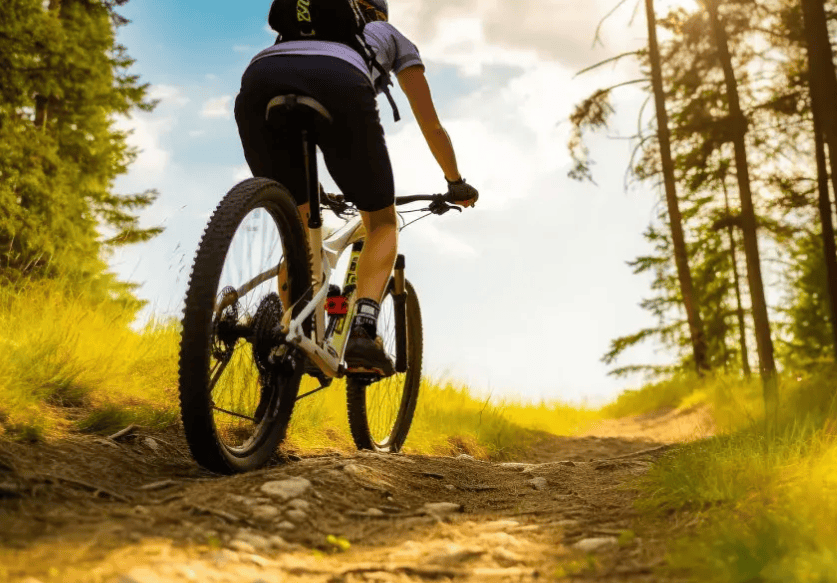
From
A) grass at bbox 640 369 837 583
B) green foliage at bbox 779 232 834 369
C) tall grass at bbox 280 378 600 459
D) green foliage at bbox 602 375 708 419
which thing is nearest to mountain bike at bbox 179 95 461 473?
tall grass at bbox 280 378 600 459

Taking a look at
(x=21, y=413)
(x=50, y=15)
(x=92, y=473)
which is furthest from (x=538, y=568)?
(x=50, y=15)

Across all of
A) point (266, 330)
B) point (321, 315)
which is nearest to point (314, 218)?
point (321, 315)

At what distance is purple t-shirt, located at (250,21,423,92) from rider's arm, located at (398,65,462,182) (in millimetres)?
52

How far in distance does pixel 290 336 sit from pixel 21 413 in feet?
4.32

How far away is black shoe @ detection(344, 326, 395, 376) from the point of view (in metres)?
3.47

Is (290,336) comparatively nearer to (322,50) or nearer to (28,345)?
(322,50)

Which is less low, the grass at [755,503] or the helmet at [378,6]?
the helmet at [378,6]

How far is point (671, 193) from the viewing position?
1518 cm

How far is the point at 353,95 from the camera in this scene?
3.15m

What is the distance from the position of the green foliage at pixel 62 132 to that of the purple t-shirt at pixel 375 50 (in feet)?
22.0

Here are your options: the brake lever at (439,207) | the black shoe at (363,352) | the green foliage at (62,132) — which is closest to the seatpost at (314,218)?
the black shoe at (363,352)

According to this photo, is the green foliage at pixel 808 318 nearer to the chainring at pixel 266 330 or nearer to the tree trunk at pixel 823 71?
the tree trunk at pixel 823 71

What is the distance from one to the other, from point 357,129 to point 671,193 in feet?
43.5

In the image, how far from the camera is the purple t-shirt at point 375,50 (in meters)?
3.17
